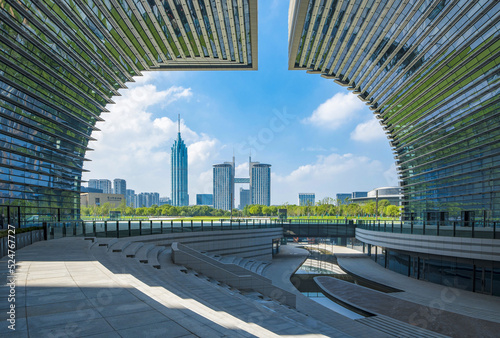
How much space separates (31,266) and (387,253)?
30576 mm

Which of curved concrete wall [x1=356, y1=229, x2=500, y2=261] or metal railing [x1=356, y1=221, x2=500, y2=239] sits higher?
metal railing [x1=356, y1=221, x2=500, y2=239]

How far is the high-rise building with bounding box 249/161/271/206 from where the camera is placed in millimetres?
179000

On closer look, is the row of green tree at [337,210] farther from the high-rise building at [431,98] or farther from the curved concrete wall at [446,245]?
the curved concrete wall at [446,245]

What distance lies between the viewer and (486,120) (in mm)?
30484

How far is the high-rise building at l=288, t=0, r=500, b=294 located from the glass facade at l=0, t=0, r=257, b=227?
8.12 metres

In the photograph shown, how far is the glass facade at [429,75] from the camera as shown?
25172 mm

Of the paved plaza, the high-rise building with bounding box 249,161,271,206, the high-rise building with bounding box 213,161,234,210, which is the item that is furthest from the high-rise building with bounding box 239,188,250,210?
the paved plaza

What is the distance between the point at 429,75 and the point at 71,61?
125ft

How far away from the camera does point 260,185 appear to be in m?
182

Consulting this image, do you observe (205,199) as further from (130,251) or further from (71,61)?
(130,251)

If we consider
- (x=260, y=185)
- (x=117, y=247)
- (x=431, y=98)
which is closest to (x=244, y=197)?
(x=260, y=185)

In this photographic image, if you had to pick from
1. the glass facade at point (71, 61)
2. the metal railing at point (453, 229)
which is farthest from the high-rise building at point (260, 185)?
the metal railing at point (453, 229)

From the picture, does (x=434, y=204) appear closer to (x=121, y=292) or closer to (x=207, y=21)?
(x=207, y=21)

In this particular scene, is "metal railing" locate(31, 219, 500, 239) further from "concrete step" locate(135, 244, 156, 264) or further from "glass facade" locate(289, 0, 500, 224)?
"concrete step" locate(135, 244, 156, 264)
